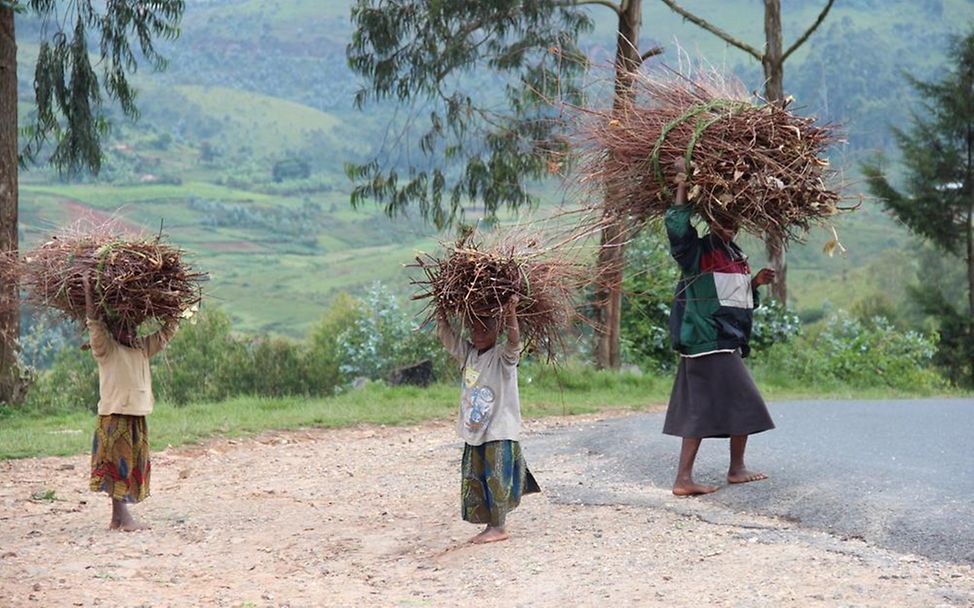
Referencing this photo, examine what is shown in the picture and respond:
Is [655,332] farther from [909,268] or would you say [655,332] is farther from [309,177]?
[309,177]

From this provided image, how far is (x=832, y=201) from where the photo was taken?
6.43 m

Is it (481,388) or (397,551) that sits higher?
(481,388)

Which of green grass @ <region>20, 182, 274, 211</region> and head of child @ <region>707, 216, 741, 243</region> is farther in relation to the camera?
green grass @ <region>20, 182, 274, 211</region>

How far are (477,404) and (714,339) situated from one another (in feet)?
4.65

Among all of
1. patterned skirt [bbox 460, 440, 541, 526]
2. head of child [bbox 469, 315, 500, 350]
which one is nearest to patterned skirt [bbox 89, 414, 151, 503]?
patterned skirt [bbox 460, 440, 541, 526]

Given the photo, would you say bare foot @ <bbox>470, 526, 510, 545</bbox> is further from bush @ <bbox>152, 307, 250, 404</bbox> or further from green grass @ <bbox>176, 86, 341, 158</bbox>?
green grass @ <bbox>176, 86, 341, 158</bbox>

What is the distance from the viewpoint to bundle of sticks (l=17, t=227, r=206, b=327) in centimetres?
688

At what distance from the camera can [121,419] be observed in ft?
23.3

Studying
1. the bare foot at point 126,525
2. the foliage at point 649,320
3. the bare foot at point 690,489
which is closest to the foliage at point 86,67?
the foliage at point 649,320

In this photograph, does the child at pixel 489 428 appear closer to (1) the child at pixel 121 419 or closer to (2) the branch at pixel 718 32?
(1) the child at pixel 121 419

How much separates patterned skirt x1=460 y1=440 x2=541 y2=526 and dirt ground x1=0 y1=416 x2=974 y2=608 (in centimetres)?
17

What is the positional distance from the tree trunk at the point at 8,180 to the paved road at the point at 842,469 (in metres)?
6.09

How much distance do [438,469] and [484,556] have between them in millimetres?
2717

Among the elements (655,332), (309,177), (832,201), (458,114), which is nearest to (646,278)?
(655,332)
